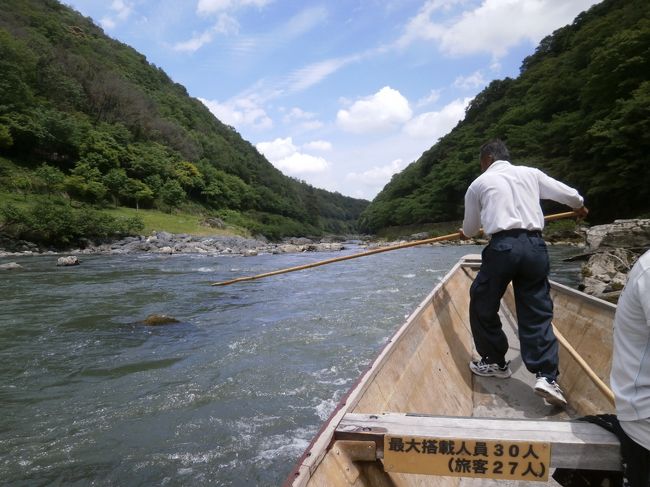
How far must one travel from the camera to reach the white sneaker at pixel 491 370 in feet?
12.5

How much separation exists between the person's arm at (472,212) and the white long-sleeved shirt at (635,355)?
6.73 feet

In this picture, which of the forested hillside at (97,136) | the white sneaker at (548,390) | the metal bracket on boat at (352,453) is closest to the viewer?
the metal bracket on boat at (352,453)

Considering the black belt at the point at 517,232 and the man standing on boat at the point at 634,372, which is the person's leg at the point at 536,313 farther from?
the man standing on boat at the point at 634,372

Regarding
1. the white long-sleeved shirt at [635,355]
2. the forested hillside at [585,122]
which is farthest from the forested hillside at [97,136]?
the forested hillside at [585,122]

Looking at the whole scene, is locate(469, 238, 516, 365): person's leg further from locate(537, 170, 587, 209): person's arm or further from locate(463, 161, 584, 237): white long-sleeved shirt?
locate(537, 170, 587, 209): person's arm

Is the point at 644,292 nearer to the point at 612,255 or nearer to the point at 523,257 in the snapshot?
the point at 523,257

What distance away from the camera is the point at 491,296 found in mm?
3322

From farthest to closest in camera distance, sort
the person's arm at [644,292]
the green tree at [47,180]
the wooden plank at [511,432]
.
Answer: the green tree at [47,180] → the wooden plank at [511,432] → the person's arm at [644,292]

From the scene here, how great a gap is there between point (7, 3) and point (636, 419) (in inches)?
3947

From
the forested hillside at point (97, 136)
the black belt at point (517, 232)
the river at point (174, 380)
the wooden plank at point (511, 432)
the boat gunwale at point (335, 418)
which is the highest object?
the forested hillside at point (97, 136)

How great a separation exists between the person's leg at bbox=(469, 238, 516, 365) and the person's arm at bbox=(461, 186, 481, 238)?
12.3 inches

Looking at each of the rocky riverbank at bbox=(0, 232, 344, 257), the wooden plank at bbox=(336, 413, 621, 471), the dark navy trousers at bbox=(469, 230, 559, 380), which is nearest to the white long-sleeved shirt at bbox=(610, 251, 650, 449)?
the wooden plank at bbox=(336, 413, 621, 471)

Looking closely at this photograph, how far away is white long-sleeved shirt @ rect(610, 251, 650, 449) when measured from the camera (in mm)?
1326

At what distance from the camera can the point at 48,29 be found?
234 ft
